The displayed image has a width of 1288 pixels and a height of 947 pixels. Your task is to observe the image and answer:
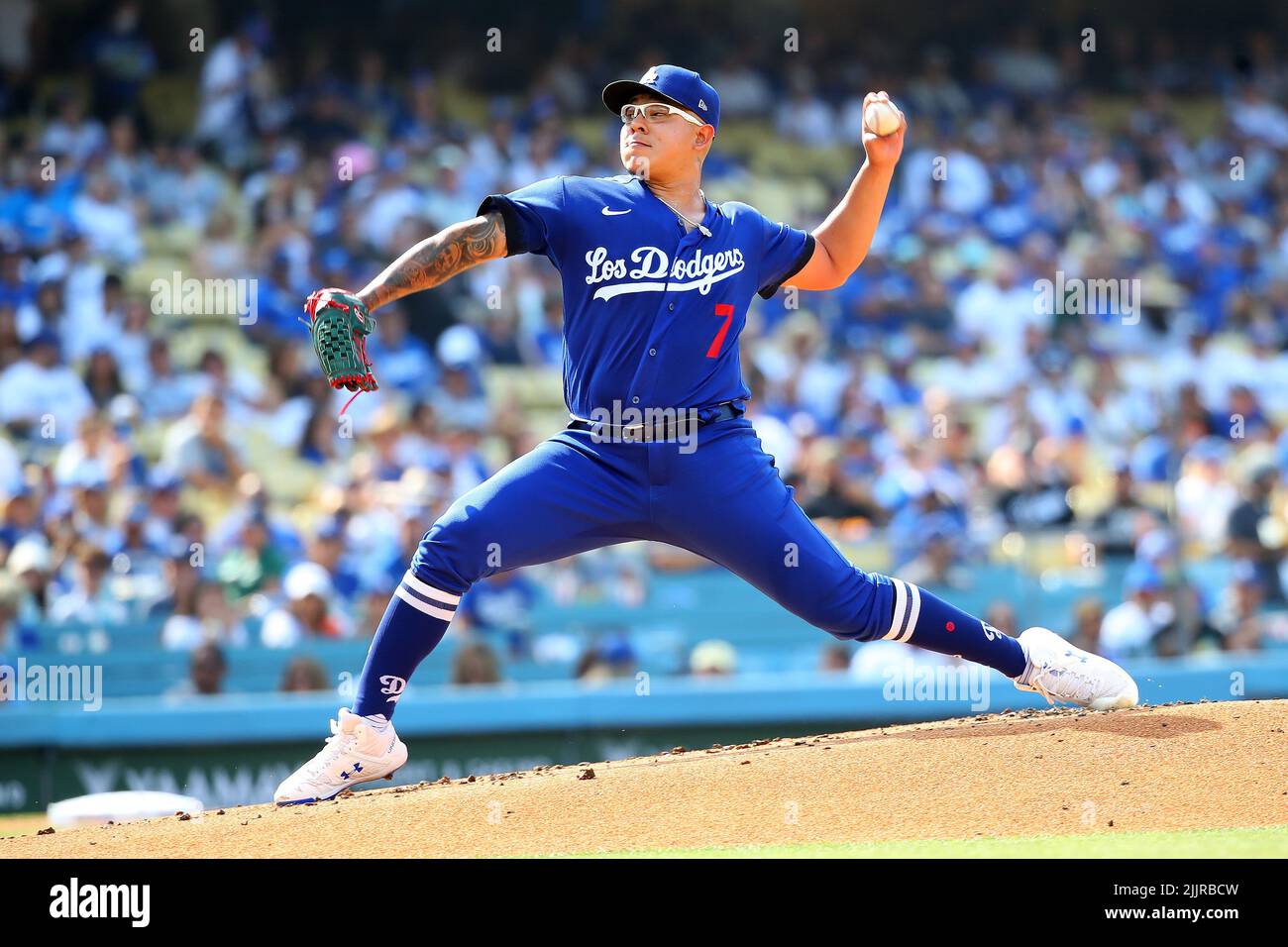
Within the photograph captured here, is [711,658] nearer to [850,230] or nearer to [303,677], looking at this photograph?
[303,677]

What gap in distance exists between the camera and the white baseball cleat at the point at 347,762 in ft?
15.6

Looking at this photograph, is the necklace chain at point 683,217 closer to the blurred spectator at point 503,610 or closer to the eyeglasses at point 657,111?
the eyeglasses at point 657,111

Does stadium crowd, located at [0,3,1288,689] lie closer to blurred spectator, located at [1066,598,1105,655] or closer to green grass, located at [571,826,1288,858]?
blurred spectator, located at [1066,598,1105,655]

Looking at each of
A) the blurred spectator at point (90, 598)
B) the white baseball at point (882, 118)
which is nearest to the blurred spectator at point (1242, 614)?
the white baseball at point (882, 118)

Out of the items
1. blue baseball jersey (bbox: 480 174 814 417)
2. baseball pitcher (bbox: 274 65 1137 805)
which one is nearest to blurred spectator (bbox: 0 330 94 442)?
baseball pitcher (bbox: 274 65 1137 805)

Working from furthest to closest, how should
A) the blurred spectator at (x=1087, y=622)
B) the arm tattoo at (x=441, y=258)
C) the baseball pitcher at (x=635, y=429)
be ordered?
the blurred spectator at (x=1087, y=622) < the baseball pitcher at (x=635, y=429) < the arm tattoo at (x=441, y=258)

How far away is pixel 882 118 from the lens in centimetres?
493

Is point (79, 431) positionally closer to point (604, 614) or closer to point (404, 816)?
point (604, 614)

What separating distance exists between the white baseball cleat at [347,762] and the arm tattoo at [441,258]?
48.0 inches

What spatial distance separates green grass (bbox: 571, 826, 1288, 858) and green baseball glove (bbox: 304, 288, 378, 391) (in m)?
1.41

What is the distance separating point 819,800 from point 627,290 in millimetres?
1567

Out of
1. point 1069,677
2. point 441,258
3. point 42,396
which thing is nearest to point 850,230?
point 441,258

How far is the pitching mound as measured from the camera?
4594mm

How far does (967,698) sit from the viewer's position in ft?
29.6
